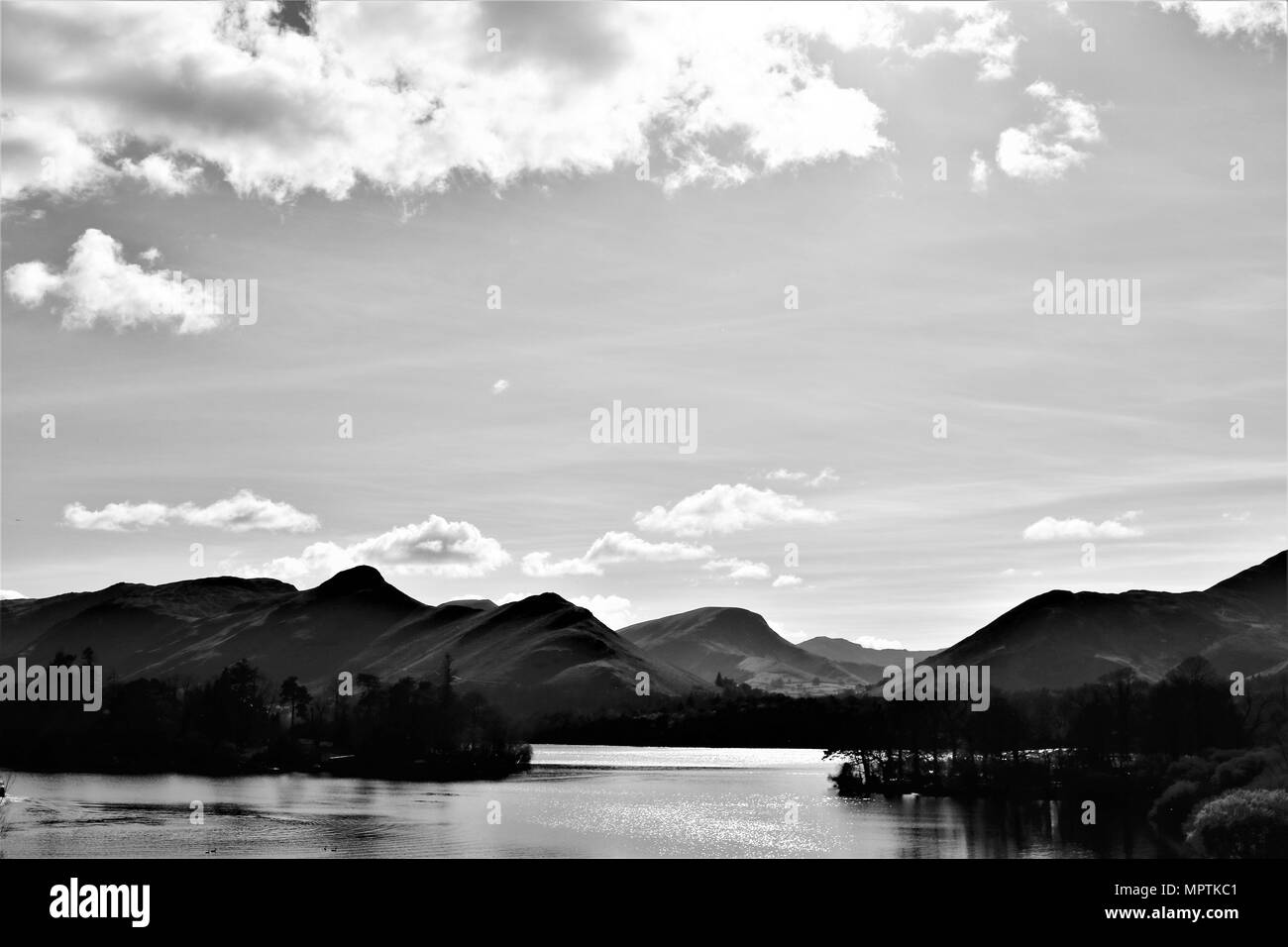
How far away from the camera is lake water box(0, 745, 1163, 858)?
123 metres

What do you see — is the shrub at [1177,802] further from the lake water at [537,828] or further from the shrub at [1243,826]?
the shrub at [1243,826]

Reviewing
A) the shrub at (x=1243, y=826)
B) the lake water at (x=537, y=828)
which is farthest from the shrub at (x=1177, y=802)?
the shrub at (x=1243, y=826)

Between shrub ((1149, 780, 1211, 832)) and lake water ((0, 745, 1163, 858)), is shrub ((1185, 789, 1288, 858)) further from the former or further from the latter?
shrub ((1149, 780, 1211, 832))

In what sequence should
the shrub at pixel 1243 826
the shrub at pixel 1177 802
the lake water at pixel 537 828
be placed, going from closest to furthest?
the shrub at pixel 1243 826, the lake water at pixel 537 828, the shrub at pixel 1177 802

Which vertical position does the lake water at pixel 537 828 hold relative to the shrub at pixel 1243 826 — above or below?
below

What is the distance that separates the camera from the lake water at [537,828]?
12331 cm

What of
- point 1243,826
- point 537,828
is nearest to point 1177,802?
point 1243,826

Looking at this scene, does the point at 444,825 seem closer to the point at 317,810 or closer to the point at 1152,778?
the point at 317,810

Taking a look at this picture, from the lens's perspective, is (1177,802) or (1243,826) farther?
(1177,802)

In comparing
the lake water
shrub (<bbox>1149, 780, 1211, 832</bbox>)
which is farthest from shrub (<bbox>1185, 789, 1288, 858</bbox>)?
shrub (<bbox>1149, 780, 1211, 832</bbox>)

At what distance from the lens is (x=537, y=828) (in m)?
145

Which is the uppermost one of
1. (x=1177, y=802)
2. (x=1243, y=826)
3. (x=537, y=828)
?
(x=1243, y=826)

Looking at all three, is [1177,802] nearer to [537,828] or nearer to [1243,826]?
[1243,826]
